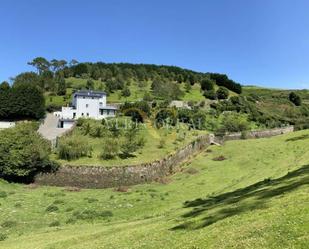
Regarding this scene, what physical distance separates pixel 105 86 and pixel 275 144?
275ft

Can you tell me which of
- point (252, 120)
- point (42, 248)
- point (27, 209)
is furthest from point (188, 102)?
point (42, 248)

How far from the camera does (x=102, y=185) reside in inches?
1913

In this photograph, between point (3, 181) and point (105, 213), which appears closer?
point (105, 213)

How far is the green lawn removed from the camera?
52688mm

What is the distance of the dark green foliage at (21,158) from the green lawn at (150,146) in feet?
9.44

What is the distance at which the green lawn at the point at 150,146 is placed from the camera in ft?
173

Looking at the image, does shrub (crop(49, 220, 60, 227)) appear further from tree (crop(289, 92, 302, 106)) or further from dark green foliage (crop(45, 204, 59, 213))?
tree (crop(289, 92, 302, 106))

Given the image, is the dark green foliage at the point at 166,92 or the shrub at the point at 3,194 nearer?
the shrub at the point at 3,194

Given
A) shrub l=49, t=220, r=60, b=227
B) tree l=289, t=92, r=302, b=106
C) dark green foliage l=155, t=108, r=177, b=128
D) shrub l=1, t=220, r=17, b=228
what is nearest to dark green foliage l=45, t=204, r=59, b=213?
shrub l=49, t=220, r=60, b=227

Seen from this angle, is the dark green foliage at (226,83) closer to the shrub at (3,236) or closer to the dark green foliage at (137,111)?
the dark green foliage at (137,111)

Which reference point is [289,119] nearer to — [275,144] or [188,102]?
[188,102]

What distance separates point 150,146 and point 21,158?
70.8 feet

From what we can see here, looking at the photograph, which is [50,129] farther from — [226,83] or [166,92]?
[226,83]

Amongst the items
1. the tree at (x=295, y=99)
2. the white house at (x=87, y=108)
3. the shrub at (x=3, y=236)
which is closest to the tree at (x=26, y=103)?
the white house at (x=87, y=108)
